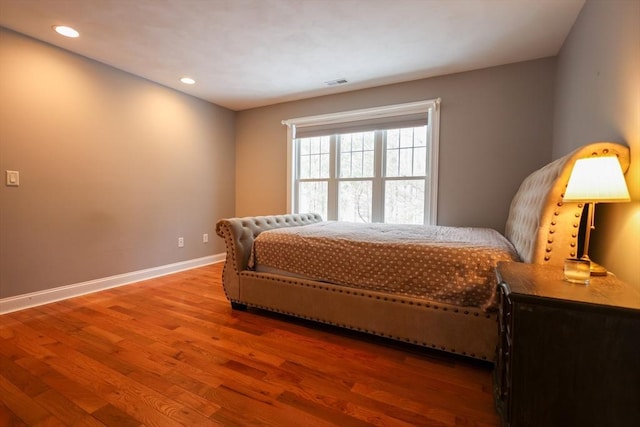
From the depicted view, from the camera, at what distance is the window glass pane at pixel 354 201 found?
3822 mm

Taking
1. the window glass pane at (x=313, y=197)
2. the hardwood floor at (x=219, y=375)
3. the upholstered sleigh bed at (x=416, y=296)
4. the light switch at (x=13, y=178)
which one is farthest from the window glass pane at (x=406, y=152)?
the light switch at (x=13, y=178)

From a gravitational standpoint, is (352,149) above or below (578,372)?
above

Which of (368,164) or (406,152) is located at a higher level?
(406,152)

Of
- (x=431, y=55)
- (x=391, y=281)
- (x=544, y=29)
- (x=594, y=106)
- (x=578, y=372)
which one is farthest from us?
(x=431, y=55)

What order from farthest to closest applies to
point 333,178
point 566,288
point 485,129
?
1. point 333,178
2. point 485,129
3. point 566,288

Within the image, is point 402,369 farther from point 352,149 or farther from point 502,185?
point 352,149

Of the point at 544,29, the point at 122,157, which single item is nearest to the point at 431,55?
the point at 544,29

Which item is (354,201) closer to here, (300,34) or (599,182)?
(300,34)

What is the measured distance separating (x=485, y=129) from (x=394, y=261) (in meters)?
2.11

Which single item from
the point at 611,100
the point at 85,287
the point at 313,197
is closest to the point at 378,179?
the point at 313,197

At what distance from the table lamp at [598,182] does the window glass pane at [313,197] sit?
122 inches

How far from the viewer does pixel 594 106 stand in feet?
5.99

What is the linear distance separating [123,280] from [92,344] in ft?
5.04

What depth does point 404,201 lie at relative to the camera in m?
3.59
